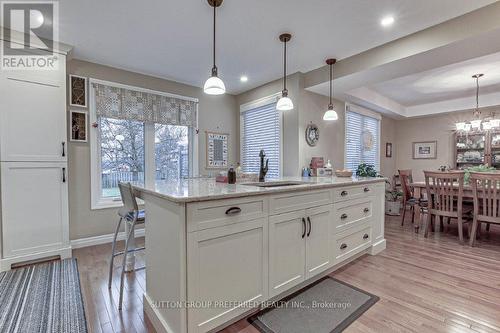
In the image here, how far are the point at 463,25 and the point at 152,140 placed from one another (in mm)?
4017

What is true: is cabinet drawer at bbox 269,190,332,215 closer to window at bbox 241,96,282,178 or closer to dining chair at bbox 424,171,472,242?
window at bbox 241,96,282,178

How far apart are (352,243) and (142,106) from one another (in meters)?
3.40

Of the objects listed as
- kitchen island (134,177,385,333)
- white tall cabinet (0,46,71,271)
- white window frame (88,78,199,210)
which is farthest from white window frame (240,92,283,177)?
white tall cabinet (0,46,71,271)

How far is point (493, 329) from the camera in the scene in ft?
5.39

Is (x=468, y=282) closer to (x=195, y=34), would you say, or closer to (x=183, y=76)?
(x=195, y=34)

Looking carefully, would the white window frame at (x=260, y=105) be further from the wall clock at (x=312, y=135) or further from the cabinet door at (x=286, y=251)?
the cabinet door at (x=286, y=251)

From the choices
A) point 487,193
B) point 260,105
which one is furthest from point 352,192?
point 260,105

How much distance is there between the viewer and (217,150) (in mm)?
4594

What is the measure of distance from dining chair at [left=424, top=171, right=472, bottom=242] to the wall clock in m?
1.72

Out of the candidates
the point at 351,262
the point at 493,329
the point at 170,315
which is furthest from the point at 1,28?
the point at 493,329

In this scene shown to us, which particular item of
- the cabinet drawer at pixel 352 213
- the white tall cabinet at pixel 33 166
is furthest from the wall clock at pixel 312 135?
the white tall cabinet at pixel 33 166

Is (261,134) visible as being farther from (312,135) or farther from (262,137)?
(312,135)

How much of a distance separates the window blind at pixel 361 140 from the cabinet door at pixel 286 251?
3.05m

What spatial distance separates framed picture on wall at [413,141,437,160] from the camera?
6090 millimetres
